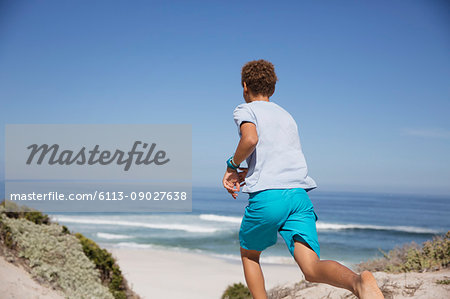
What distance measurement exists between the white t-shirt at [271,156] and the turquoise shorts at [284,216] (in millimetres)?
55

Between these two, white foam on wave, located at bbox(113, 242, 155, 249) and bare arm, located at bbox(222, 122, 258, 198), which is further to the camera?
white foam on wave, located at bbox(113, 242, 155, 249)

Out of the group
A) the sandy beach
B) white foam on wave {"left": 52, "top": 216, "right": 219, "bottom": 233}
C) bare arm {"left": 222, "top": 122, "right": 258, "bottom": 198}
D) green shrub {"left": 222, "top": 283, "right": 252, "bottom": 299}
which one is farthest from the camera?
white foam on wave {"left": 52, "top": 216, "right": 219, "bottom": 233}

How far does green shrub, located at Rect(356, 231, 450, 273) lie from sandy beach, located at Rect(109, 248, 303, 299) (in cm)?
335

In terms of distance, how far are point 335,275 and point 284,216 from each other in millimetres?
449

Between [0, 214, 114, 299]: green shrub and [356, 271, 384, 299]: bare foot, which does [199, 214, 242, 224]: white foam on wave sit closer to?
[0, 214, 114, 299]: green shrub

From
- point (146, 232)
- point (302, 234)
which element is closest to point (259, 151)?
point (302, 234)

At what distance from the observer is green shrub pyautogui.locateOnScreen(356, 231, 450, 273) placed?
4832mm

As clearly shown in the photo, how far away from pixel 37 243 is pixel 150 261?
37.6 ft

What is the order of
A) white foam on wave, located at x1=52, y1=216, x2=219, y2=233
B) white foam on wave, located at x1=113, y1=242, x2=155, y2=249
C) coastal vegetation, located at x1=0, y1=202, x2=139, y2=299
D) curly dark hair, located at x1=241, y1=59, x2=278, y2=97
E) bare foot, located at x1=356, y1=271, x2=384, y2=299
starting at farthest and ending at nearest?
white foam on wave, located at x1=52, y1=216, x2=219, y2=233 → white foam on wave, located at x1=113, y1=242, x2=155, y2=249 → coastal vegetation, located at x1=0, y1=202, x2=139, y2=299 → curly dark hair, located at x1=241, y1=59, x2=278, y2=97 → bare foot, located at x1=356, y1=271, x2=384, y2=299

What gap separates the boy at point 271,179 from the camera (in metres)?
2.32

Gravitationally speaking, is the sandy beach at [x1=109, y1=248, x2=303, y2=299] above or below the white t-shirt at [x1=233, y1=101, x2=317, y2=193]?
below

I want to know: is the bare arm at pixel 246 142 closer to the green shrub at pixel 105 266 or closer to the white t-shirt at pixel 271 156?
the white t-shirt at pixel 271 156

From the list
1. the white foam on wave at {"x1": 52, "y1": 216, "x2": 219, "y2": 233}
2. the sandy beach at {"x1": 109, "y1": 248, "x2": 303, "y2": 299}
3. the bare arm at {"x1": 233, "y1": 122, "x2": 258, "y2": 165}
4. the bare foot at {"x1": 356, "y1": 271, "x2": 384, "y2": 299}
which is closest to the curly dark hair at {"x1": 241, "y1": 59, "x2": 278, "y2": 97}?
the bare arm at {"x1": 233, "y1": 122, "x2": 258, "y2": 165}

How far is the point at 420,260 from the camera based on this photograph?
199 inches
